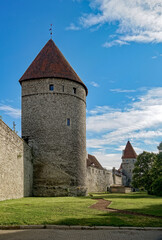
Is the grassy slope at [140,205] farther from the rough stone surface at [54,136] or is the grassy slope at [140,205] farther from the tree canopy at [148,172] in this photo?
the tree canopy at [148,172]

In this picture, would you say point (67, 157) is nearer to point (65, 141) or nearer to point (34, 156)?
point (65, 141)

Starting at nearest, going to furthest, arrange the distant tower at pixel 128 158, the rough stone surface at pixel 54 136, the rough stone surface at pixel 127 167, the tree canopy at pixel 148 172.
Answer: the rough stone surface at pixel 54 136 < the tree canopy at pixel 148 172 < the distant tower at pixel 128 158 < the rough stone surface at pixel 127 167

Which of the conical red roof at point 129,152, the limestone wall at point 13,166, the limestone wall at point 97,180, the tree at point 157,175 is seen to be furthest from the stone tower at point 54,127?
the conical red roof at point 129,152

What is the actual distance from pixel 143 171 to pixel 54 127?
14223 mm

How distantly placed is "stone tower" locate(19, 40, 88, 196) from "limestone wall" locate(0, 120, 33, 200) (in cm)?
224

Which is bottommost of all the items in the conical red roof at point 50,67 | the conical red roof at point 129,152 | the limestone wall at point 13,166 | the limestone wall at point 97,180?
the limestone wall at point 97,180

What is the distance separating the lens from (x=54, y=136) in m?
23.2

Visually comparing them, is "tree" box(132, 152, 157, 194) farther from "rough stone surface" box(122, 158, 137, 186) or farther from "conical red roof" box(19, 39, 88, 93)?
"rough stone surface" box(122, 158, 137, 186)

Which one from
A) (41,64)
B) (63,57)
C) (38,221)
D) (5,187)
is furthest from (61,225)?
(63,57)

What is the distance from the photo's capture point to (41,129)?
23.2 metres

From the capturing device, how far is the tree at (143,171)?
99.0 feet

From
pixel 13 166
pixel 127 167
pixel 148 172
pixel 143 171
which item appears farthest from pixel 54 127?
pixel 127 167

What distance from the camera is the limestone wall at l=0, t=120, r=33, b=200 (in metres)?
14.9

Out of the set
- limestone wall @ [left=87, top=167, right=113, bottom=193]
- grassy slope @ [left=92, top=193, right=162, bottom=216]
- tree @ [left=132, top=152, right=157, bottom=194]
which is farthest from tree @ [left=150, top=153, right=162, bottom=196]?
limestone wall @ [left=87, top=167, right=113, bottom=193]
